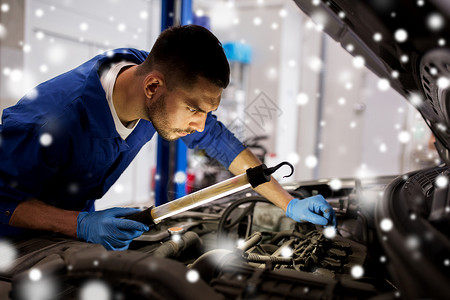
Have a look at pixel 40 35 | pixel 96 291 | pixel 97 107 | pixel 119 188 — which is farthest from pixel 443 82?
pixel 119 188

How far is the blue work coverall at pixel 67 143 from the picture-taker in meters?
1.13

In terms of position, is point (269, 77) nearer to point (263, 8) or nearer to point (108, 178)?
point (263, 8)

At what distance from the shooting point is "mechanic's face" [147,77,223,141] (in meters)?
1.25

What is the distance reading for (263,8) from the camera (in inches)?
204

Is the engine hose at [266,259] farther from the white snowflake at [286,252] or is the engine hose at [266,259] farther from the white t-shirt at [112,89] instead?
the white t-shirt at [112,89]

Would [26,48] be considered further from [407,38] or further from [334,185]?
[407,38]

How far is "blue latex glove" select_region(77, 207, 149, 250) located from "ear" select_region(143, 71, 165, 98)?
46 cm

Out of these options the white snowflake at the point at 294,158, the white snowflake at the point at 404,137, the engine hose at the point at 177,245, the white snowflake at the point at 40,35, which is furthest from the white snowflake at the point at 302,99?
the engine hose at the point at 177,245

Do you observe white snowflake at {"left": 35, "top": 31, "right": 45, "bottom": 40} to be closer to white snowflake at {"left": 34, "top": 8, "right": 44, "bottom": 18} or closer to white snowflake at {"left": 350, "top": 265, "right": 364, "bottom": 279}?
white snowflake at {"left": 34, "top": 8, "right": 44, "bottom": 18}

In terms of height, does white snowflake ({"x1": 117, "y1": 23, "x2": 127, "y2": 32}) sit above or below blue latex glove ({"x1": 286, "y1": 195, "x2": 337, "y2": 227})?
above

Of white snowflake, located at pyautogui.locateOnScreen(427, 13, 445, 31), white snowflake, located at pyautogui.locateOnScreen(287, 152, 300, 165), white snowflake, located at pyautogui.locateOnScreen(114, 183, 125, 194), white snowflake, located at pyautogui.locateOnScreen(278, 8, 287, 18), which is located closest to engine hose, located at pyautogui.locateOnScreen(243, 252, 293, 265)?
white snowflake, located at pyautogui.locateOnScreen(427, 13, 445, 31)

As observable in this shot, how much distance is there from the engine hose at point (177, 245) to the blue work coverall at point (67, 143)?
18.6 inches

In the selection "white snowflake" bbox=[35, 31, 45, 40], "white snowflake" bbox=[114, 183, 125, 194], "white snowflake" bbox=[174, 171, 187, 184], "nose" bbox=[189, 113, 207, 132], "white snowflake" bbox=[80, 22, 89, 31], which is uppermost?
"white snowflake" bbox=[80, 22, 89, 31]

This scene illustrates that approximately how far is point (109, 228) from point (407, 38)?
100 centimetres
